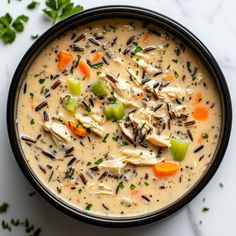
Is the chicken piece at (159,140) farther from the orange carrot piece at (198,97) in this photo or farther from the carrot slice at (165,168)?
the orange carrot piece at (198,97)

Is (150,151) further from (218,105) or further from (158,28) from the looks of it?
(158,28)

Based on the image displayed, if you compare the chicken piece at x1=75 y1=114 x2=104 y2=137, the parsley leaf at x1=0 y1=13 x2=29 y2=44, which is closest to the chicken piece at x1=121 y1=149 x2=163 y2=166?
the chicken piece at x1=75 y1=114 x2=104 y2=137

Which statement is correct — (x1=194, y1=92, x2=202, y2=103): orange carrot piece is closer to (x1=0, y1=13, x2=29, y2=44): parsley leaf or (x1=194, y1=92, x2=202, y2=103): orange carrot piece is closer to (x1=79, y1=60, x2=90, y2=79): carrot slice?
(x1=79, y1=60, x2=90, y2=79): carrot slice

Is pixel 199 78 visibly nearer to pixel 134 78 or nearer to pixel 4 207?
pixel 134 78

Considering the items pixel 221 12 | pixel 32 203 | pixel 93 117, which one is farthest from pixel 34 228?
pixel 221 12

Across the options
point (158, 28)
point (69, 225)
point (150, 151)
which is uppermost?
point (158, 28)

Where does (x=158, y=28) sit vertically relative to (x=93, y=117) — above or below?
above

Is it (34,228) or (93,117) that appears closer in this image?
(93,117)
